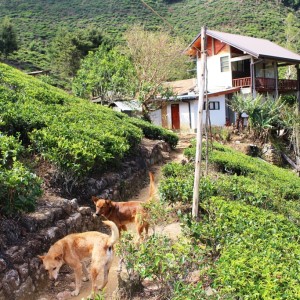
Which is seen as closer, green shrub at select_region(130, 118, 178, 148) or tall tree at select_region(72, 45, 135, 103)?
green shrub at select_region(130, 118, 178, 148)

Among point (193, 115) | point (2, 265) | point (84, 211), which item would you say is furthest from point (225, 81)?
point (2, 265)

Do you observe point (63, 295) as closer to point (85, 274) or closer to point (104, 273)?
point (85, 274)

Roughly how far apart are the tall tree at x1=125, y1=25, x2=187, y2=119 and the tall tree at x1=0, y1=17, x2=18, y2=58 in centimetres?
1824

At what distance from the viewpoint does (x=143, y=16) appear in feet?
214

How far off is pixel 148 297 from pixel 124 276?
53 cm

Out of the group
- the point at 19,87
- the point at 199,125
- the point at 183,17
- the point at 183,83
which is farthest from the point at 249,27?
the point at 199,125

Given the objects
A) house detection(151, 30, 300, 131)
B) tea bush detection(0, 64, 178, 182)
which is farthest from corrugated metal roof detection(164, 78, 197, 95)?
tea bush detection(0, 64, 178, 182)

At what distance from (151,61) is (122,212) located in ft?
70.6

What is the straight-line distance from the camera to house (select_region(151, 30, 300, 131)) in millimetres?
26448

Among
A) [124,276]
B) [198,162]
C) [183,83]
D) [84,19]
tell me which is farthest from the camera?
[84,19]

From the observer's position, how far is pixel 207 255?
488 centimetres

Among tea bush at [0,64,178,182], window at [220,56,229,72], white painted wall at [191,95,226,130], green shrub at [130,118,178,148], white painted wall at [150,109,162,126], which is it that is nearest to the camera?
tea bush at [0,64,178,182]

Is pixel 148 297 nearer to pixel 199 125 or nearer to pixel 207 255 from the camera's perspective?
pixel 207 255

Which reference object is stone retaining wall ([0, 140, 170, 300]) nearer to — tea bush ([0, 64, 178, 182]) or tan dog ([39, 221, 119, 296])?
tan dog ([39, 221, 119, 296])
